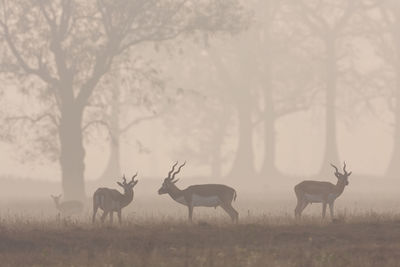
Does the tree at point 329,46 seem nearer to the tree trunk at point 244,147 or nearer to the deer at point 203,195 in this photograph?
the tree trunk at point 244,147

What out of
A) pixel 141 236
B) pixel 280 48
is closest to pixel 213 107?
Result: pixel 280 48

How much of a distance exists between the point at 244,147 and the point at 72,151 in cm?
2980

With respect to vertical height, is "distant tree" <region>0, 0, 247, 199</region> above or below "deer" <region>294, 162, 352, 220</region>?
above

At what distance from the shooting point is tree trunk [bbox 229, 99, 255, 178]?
7050 cm

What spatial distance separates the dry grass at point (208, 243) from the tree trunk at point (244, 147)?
158ft

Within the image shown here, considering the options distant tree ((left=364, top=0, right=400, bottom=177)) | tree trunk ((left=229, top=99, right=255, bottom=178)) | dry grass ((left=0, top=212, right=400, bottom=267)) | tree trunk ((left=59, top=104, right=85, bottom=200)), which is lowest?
dry grass ((left=0, top=212, right=400, bottom=267))

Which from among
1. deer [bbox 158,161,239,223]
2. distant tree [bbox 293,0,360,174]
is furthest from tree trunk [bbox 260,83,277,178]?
deer [bbox 158,161,239,223]

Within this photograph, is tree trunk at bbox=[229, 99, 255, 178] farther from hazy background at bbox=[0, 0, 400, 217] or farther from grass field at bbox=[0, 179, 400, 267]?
grass field at bbox=[0, 179, 400, 267]

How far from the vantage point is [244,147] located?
71.4m

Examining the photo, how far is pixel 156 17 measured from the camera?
42.2 m

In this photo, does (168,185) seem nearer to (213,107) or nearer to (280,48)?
(280,48)

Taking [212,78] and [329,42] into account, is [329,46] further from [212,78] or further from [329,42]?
[212,78]

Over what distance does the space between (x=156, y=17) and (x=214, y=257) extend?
89.1ft

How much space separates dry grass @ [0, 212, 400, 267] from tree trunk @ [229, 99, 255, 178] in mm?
48191
